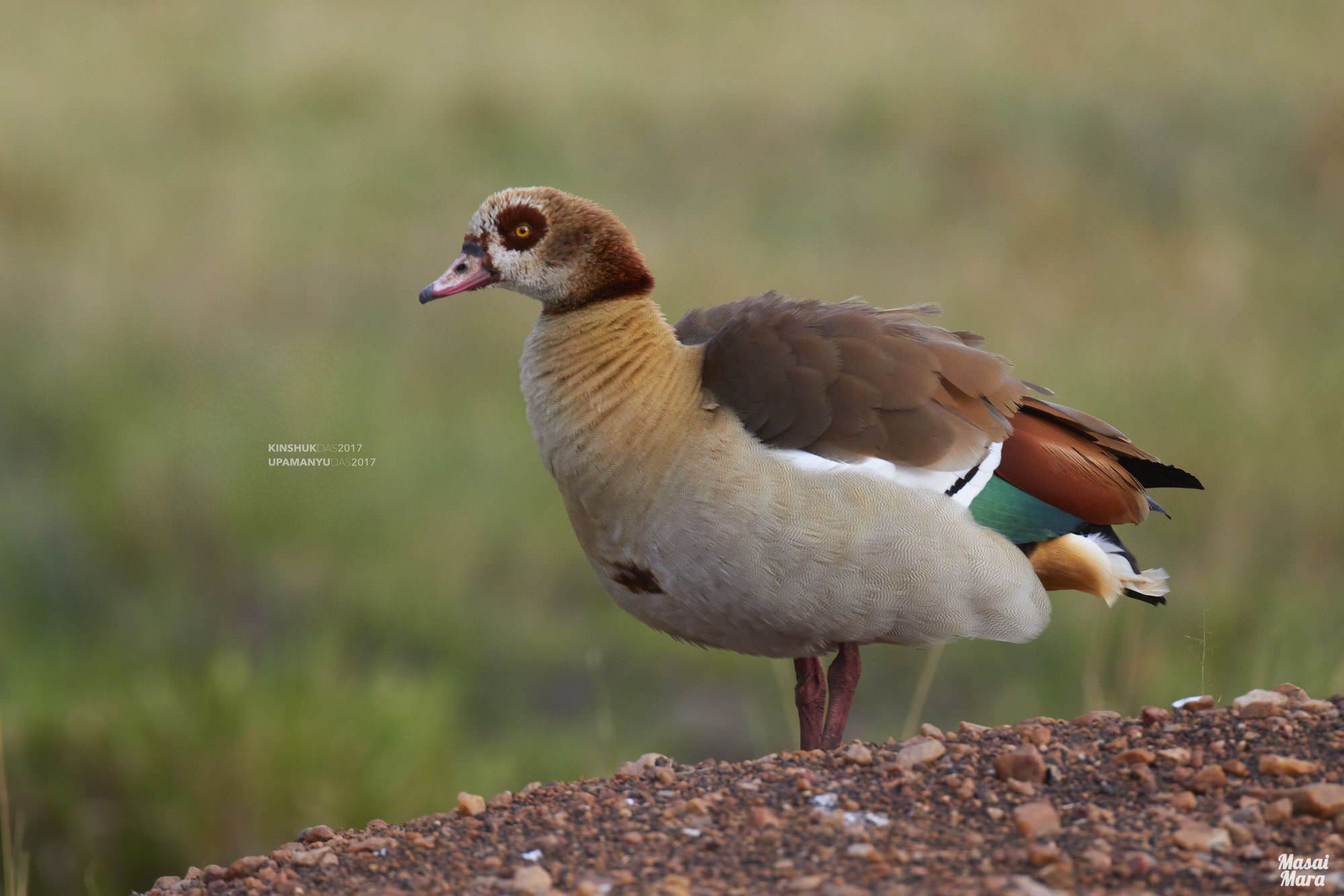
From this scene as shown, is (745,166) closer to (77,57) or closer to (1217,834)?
(77,57)

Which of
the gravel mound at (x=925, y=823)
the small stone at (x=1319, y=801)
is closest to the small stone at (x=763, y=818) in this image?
the gravel mound at (x=925, y=823)

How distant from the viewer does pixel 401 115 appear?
1210 centimetres

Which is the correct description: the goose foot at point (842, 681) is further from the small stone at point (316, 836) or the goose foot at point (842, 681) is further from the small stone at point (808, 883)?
the small stone at point (808, 883)

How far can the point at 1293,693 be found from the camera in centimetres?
353

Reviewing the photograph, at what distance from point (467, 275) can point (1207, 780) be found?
242cm

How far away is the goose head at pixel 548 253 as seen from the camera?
429 cm

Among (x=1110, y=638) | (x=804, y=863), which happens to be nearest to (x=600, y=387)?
(x=804, y=863)

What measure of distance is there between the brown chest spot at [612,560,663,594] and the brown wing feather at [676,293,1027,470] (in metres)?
0.48

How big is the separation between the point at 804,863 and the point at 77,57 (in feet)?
38.6

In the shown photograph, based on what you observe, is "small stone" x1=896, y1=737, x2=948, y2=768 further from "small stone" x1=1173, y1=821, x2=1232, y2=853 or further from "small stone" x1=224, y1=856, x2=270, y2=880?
"small stone" x1=224, y1=856, x2=270, y2=880

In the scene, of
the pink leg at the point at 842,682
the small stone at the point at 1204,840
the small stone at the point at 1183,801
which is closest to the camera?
the small stone at the point at 1204,840

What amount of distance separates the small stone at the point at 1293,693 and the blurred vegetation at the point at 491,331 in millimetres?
1687

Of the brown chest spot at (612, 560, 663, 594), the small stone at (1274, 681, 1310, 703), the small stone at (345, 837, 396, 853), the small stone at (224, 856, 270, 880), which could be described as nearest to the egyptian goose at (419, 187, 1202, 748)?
the brown chest spot at (612, 560, 663, 594)

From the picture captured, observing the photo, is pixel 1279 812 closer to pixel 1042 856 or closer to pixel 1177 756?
pixel 1177 756
